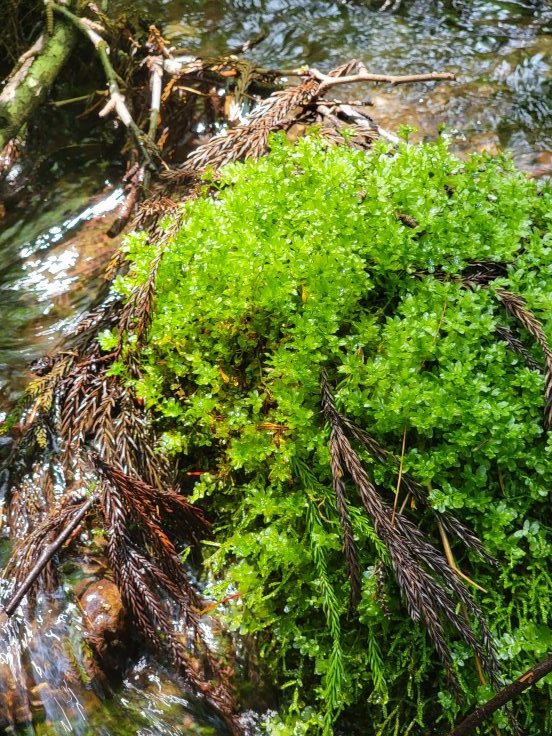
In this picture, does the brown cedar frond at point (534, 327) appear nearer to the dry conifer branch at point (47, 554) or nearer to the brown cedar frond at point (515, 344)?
the brown cedar frond at point (515, 344)

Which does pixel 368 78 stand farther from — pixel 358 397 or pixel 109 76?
pixel 358 397

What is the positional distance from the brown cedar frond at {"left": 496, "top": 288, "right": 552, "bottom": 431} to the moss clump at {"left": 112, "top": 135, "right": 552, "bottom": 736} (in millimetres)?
33

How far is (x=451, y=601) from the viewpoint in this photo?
2.06m

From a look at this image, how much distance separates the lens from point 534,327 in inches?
89.4

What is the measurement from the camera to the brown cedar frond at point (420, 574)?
2006 millimetres

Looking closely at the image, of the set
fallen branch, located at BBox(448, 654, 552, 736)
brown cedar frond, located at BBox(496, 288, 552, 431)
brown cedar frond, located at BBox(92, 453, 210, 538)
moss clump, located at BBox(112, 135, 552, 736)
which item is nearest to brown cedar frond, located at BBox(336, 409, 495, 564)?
moss clump, located at BBox(112, 135, 552, 736)

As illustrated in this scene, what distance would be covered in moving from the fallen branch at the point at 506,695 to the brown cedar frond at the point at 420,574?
13cm

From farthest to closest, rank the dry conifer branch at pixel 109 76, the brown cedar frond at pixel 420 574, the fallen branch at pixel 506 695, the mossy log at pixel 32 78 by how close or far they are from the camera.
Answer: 1. the mossy log at pixel 32 78
2. the dry conifer branch at pixel 109 76
3. the brown cedar frond at pixel 420 574
4. the fallen branch at pixel 506 695

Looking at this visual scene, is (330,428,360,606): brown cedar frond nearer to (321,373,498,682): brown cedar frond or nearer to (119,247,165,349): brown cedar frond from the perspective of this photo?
(321,373,498,682): brown cedar frond

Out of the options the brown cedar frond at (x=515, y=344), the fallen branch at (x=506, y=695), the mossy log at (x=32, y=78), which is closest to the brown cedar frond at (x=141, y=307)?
the brown cedar frond at (x=515, y=344)

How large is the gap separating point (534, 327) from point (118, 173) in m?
3.72

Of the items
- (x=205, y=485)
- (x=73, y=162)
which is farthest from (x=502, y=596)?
(x=73, y=162)

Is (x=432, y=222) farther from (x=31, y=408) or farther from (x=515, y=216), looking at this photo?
(x=31, y=408)

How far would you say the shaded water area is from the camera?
2398mm
